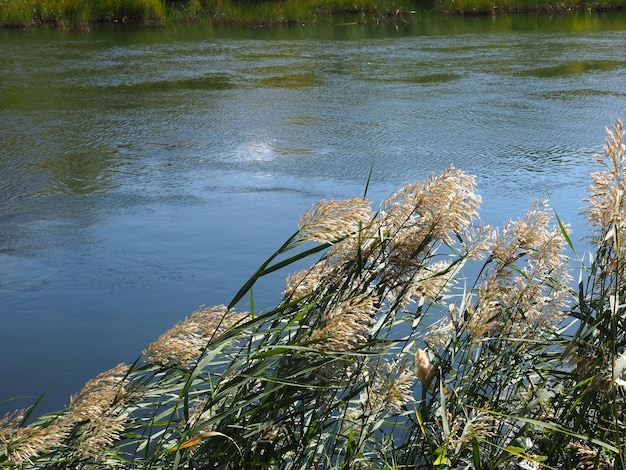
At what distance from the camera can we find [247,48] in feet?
34.7

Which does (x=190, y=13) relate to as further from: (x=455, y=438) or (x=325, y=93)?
(x=455, y=438)

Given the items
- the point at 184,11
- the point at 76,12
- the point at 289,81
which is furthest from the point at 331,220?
the point at 184,11

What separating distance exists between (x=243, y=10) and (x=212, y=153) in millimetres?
8915

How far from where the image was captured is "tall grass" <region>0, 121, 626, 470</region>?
1.50 meters

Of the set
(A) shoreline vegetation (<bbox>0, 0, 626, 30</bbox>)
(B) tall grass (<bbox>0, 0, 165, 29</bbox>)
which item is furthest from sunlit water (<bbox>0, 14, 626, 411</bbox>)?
(A) shoreline vegetation (<bbox>0, 0, 626, 30</bbox>)

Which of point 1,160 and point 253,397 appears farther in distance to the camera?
point 1,160

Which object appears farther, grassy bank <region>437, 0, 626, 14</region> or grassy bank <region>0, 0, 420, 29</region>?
grassy bank <region>437, 0, 626, 14</region>

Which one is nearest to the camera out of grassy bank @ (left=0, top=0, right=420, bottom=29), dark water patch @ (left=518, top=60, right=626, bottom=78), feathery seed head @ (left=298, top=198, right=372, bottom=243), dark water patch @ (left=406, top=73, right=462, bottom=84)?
feathery seed head @ (left=298, top=198, right=372, bottom=243)

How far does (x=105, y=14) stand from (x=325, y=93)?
728 centimetres

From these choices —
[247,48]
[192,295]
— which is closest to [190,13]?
[247,48]

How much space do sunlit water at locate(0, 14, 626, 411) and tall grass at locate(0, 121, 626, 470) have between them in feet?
4.02

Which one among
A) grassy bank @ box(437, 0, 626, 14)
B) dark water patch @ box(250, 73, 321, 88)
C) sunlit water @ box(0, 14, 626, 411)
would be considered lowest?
sunlit water @ box(0, 14, 626, 411)

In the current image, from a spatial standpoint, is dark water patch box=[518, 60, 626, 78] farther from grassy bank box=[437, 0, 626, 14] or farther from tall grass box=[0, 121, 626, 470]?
tall grass box=[0, 121, 626, 470]

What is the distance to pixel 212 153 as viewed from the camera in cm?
558
